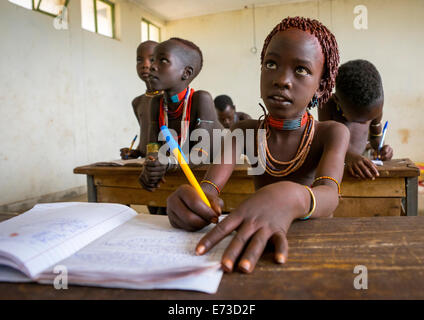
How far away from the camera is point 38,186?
4.14 metres

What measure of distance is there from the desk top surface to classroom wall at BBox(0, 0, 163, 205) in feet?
8.59

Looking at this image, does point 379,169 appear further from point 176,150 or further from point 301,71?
point 176,150

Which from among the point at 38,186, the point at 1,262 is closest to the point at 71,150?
the point at 38,186

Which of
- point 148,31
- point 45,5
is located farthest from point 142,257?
point 148,31

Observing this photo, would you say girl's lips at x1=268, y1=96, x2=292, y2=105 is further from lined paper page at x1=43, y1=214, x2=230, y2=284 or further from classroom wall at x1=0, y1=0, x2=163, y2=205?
classroom wall at x1=0, y1=0, x2=163, y2=205

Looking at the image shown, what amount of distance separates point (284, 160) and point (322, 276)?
672 millimetres

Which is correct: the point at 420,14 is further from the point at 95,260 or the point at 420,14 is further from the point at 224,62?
the point at 95,260

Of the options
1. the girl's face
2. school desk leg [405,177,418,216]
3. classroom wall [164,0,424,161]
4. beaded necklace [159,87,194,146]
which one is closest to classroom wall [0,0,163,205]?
classroom wall [164,0,424,161]

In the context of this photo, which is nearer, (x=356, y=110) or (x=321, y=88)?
(x=321, y=88)

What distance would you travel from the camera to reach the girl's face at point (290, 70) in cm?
90

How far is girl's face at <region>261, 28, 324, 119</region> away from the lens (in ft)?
2.94

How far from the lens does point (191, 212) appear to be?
0.68m

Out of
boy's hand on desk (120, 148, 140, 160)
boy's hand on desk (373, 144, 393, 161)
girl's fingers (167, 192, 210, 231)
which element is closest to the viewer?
girl's fingers (167, 192, 210, 231)

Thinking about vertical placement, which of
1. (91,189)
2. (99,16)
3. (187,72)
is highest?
(99,16)
